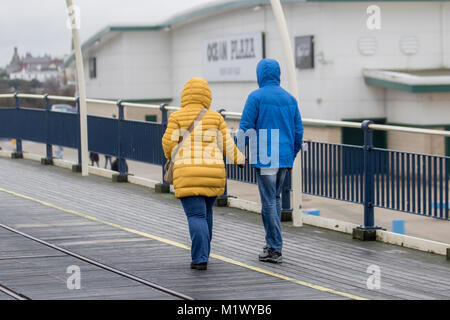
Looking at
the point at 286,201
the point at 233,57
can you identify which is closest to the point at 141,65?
the point at 233,57

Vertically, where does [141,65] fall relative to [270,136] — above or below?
above

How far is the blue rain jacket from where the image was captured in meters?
9.09

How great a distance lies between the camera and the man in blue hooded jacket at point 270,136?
9102 mm

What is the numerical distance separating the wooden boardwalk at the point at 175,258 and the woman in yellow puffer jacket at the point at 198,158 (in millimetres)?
401

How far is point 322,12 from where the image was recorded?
3850cm

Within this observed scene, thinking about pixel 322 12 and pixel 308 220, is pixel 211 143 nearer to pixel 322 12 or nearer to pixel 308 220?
pixel 308 220

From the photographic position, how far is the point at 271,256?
30.1ft

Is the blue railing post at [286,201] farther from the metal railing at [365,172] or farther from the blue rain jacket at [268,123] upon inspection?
the blue rain jacket at [268,123]

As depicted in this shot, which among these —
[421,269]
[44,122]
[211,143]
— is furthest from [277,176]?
[44,122]

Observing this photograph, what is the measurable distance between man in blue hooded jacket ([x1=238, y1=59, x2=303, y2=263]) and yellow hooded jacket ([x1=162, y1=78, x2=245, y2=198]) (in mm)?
444

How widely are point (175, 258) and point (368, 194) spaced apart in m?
2.56

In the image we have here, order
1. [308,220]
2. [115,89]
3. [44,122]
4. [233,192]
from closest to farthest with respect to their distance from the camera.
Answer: [308,220]
[233,192]
[44,122]
[115,89]

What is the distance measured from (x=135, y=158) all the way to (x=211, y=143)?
6789mm

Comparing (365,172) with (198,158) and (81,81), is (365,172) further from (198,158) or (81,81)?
(81,81)
